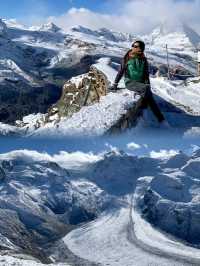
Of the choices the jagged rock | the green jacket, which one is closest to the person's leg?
the green jacket

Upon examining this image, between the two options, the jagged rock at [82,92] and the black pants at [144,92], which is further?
the jagged rock at [82,92]

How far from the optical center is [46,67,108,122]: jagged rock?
49.2ft

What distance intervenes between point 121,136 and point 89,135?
2.01 feet

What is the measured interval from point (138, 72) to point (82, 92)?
5495 mm

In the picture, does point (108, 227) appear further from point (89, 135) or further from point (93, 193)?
point (89, 135)

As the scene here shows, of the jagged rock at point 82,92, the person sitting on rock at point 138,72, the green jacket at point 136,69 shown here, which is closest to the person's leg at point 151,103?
the person sitting on rock at point 138,72

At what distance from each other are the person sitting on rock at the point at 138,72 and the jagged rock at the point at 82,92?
3034mm

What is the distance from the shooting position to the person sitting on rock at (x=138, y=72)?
423 inches

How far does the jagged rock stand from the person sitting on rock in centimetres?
303

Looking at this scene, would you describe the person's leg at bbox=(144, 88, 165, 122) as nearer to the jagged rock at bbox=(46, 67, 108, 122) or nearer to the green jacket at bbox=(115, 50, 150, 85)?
the green jacket at bbox=(115, 50, 150, 85)

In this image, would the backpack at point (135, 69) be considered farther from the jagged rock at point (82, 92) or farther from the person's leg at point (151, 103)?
the jagged rock at point (82, 92)

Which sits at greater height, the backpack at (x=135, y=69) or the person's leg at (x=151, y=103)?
the backpack at (x=135, y=69)

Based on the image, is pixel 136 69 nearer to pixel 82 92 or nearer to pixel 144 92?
pixel 144 92

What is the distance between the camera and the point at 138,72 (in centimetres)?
1079
